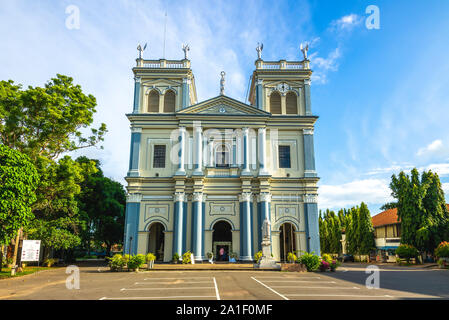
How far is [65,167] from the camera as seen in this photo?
914 inches

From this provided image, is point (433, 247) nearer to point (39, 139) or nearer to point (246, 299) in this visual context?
point (246, 299)

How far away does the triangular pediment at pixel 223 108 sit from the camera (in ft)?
98.4

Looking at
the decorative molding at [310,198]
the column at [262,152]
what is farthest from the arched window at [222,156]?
Result: the decorative molding at [310,198]

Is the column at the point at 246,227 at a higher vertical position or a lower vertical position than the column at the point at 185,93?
lower

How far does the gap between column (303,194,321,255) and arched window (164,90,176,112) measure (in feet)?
50.1

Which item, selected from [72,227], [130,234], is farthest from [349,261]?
[72,227]

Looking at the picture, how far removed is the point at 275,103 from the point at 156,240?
59.2ft

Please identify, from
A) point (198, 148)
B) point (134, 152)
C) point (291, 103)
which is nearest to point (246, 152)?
point (198, 148)

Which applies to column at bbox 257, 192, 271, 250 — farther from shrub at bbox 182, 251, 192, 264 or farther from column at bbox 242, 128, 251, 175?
shrub at bbox 182, 251, 192, 264

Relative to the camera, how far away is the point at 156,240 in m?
31.2

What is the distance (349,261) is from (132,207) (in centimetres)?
3003

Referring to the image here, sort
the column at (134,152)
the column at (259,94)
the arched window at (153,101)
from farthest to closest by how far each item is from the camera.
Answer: the column at (259,94), the arched window at (153,101), the column at (134,152)

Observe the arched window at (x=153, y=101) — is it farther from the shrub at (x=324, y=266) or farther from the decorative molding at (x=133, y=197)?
the shrub at (x=324, y=266)

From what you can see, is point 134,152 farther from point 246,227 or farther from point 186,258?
point 246,227
